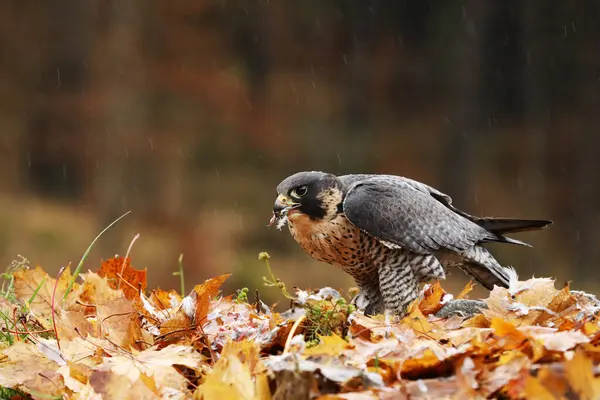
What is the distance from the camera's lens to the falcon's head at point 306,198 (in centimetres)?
218

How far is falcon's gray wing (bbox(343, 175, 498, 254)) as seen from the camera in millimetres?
2215

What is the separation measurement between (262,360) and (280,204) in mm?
1008

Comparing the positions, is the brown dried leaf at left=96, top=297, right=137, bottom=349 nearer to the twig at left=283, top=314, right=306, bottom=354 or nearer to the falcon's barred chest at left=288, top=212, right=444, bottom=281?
the twig at left=283, top=314, right=306, bottom=354

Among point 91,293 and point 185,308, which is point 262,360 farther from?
point 91,293

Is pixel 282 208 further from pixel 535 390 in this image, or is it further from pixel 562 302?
pixel 535 390

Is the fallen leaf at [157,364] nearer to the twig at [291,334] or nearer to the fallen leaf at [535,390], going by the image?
the twig at [291,334]

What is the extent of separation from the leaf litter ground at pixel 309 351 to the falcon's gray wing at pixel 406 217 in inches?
21.4

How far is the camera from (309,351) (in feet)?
3.64

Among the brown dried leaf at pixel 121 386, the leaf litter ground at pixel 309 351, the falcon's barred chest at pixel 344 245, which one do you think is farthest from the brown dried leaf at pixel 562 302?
the falcon's barred chest at pixel 344 245

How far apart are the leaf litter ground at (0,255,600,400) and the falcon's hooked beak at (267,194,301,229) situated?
0.49 metres

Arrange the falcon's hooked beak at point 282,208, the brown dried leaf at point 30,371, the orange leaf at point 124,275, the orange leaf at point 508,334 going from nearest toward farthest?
1. the orange leaf at point 508,334
2. the brown dried leaf at point 30,371
3. the orange leaf at point 124,275
4. the falcon's hooked beak at point 282,208

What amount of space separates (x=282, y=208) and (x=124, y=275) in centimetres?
49

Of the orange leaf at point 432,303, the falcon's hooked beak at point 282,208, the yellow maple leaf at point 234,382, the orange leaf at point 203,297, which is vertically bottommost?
the orange leaf at point 432,303

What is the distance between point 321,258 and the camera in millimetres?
2322
